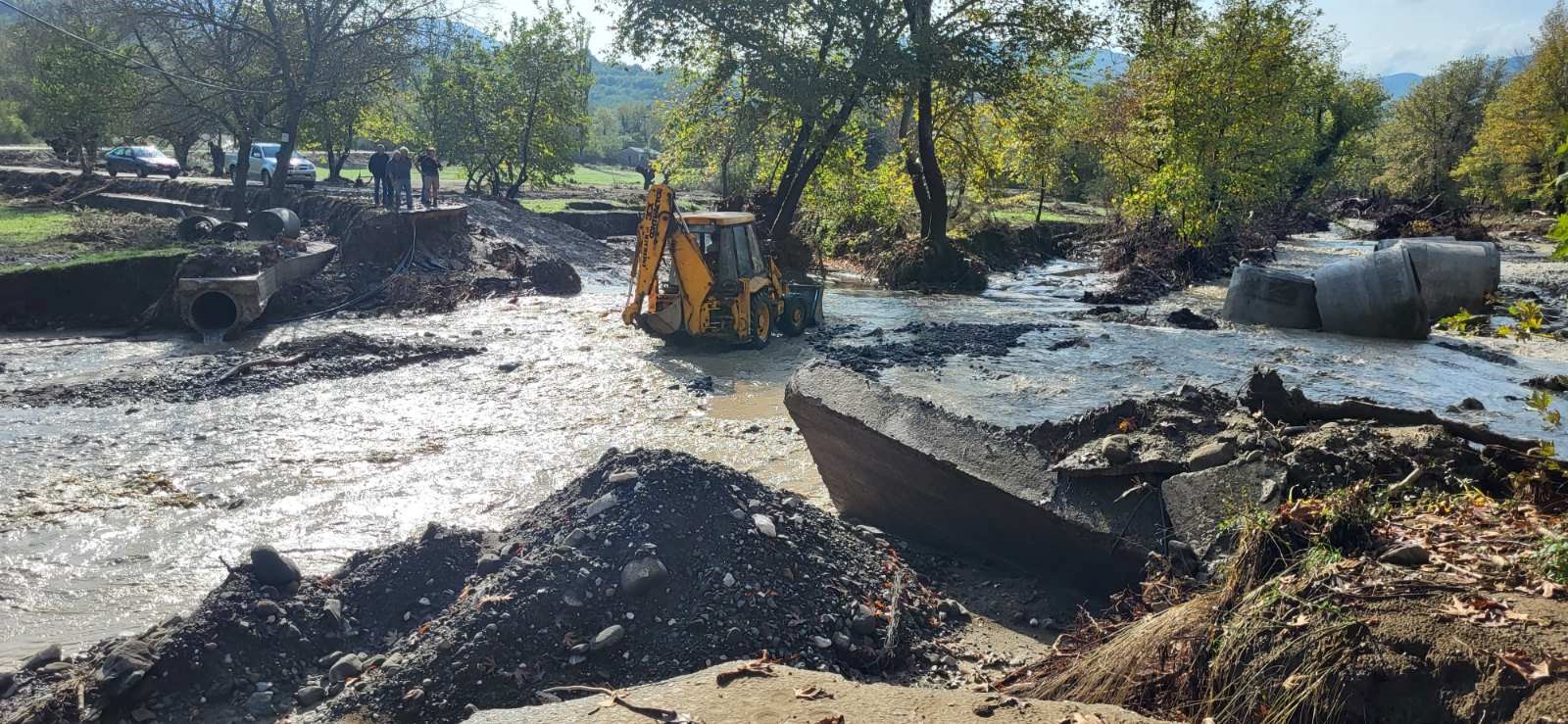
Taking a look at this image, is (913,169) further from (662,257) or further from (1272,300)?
(662,257)

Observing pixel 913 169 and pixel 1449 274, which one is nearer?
pixel 1449 274

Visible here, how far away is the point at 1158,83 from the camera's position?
919 inches

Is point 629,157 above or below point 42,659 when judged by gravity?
above

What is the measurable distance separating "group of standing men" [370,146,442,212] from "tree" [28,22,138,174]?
250 inches

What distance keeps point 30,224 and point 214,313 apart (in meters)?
9.73

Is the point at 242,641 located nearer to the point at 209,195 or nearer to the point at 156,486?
the point at 156,486

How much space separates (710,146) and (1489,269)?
16015 mm

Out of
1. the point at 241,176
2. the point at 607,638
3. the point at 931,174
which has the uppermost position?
the point at 931,174

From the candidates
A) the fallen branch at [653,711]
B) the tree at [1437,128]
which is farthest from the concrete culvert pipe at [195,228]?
the tree at [1437,128]

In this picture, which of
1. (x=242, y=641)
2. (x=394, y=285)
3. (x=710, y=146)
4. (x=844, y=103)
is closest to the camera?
(x=242, y=641)

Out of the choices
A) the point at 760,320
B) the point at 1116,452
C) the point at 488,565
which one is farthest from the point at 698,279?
the point at 1116,452

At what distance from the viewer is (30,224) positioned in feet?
67.3

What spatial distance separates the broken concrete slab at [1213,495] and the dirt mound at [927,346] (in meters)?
7.61

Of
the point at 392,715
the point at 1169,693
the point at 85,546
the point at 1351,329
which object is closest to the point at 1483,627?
the point at 1169,693
